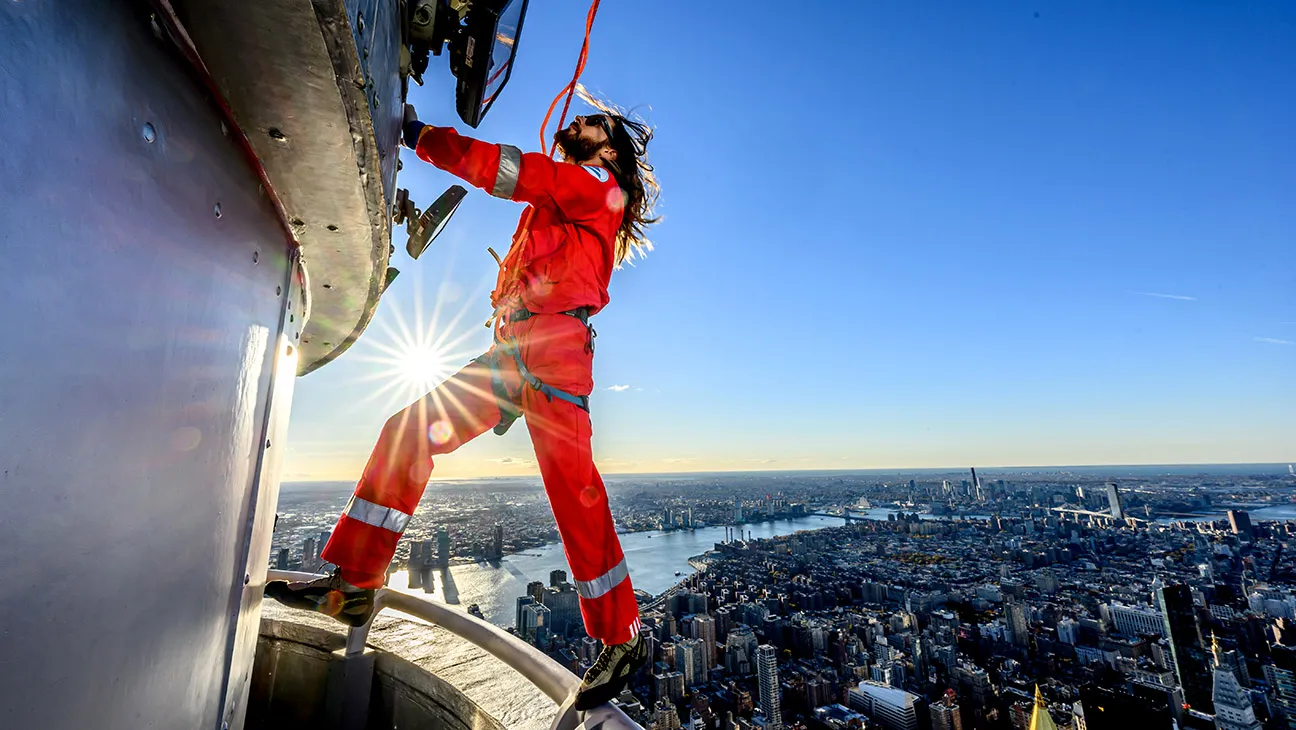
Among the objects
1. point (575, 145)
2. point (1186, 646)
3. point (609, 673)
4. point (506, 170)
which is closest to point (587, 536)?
point (609, 673)

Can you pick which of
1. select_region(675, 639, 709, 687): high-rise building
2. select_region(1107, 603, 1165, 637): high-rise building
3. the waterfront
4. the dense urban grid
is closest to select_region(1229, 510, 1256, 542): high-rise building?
the dense urban grid

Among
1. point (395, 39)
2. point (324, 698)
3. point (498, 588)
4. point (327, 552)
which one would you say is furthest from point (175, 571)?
point (498, 588)

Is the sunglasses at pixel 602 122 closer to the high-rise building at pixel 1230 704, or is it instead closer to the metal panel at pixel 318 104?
the metal panel at pixel 318 104

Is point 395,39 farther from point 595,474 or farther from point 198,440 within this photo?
point 595,474

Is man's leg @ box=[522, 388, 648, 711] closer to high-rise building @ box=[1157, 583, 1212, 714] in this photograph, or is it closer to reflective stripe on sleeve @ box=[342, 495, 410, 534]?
reflective stripe on sleeve @ box=[342, 495, 410, 534]

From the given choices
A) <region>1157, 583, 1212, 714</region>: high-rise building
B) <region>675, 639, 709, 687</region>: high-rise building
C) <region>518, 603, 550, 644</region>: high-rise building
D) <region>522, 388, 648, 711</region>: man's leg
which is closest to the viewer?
<region>522, 388, 648, 711</region>: man's leg

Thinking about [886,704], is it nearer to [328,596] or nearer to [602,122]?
[328,596]

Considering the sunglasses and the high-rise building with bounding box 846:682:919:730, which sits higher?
the sunglasses
